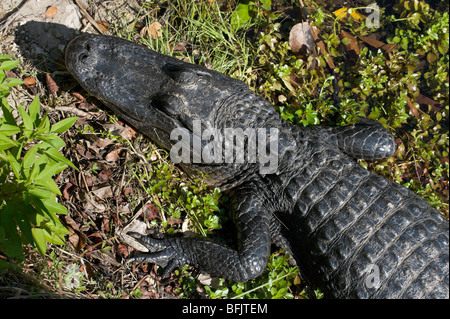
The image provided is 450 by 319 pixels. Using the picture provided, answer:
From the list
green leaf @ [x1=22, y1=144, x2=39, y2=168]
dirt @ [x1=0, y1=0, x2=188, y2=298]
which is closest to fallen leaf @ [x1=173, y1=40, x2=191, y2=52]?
dirt @ [x1=0, y1=0, x2=188, y2=298]

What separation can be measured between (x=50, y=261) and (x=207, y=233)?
126cm

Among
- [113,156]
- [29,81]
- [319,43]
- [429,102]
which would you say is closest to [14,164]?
[113,156]

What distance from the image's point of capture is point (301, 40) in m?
4.14

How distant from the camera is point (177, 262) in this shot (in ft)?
10.8

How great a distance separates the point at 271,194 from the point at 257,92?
49.1 inches

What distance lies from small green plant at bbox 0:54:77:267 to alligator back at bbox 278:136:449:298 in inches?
68.6

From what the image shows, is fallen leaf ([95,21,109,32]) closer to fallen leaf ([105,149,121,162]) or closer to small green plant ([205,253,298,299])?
fallen leaf ([105,149,121,162])

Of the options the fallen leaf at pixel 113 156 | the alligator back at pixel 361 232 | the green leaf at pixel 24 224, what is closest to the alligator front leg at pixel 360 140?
the alligator back at pixel 361 232

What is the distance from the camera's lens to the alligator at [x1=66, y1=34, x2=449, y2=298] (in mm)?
2979

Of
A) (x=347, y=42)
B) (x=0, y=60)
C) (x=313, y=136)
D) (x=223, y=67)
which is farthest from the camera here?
(x=347, y=42)

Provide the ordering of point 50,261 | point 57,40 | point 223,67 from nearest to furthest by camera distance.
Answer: point 50,261 → point 57,40 → point 223,67

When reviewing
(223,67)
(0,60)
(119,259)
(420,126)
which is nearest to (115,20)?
(223,67)

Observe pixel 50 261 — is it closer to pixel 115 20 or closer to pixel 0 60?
pixel 0 60

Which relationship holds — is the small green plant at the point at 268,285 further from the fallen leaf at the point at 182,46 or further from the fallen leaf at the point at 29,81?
the fallen leaf at the point at 29,81
